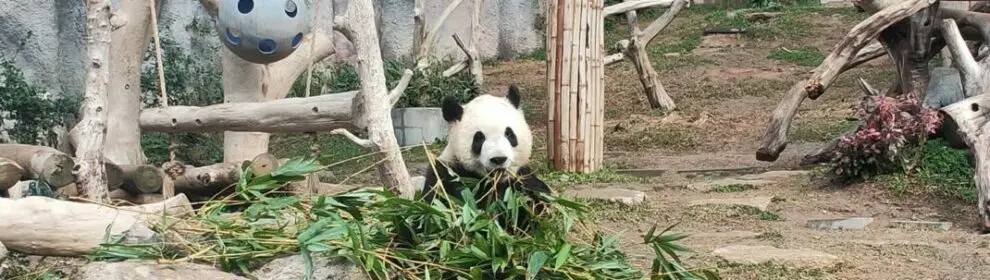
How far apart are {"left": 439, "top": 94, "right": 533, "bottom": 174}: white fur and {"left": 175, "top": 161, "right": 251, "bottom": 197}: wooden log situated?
208cm

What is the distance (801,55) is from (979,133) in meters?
8.12

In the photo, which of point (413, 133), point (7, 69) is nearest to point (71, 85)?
point (7, 69)

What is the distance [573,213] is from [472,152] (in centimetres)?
75

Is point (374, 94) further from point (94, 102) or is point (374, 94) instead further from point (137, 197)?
point (137, 197)

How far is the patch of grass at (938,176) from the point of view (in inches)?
245

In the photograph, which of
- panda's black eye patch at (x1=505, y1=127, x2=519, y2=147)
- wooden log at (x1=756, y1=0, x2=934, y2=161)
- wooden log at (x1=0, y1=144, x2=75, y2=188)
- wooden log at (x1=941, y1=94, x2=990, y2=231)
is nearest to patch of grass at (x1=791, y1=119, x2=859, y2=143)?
wooden log at (x1=756, y1=0, x2=934, y2=161)

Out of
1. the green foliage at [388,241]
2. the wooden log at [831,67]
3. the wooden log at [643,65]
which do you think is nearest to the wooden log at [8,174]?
the green foliage at [388,241]

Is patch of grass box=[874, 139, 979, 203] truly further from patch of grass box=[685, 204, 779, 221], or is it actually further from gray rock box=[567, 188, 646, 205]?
gray rock box=[567, 188, 646, 205]

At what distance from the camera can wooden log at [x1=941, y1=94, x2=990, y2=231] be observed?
541 centimetres

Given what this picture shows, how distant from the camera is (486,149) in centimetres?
463

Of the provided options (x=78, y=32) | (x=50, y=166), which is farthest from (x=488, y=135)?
(x=78, y=32)

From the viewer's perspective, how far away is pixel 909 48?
23.9 feet

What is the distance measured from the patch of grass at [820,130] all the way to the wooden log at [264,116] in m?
4.40

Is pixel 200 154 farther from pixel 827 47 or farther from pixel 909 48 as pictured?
pixel 827 47
